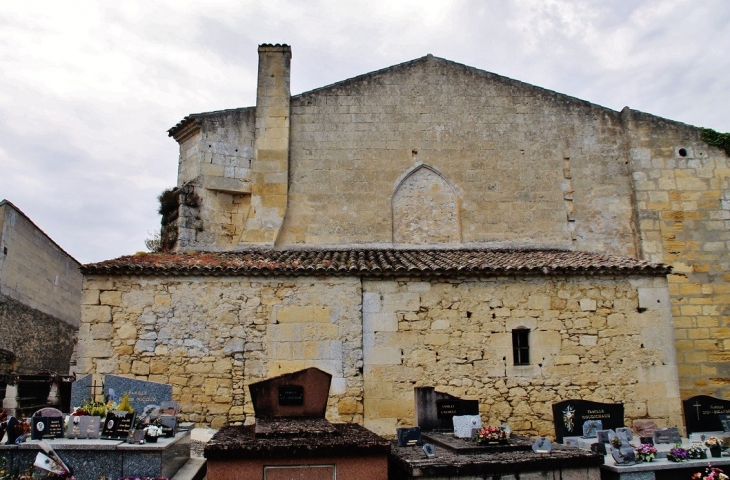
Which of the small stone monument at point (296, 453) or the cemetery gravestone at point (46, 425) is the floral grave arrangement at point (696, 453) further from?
the cemetery gravestone at point (46, 425)

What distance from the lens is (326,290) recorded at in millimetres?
12555

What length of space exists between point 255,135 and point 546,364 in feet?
31.2

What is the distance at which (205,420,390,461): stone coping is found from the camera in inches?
281

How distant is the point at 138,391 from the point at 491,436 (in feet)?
18.6

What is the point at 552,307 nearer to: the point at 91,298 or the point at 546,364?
the point at 546,364

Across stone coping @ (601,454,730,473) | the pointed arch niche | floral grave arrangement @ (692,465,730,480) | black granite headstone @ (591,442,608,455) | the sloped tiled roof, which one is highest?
the pointed arch niche

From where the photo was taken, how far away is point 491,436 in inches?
329

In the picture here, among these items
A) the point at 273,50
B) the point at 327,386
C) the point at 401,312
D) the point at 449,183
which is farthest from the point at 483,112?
the point at 327,386

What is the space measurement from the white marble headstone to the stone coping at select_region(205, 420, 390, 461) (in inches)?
66.1

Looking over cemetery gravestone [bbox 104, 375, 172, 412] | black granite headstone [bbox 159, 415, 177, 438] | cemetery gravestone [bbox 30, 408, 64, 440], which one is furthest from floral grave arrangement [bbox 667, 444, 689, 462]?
cemetery gravestone [bbox 30, 408, 64, 440]

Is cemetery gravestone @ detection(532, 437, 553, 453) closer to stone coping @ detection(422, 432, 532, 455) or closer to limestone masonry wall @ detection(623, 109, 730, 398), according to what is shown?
stone coping @ detection(422, 432, 532, 455)

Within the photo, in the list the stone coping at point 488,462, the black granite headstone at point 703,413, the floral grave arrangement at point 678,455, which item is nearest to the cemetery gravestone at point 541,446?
the stone coping at point 488,462

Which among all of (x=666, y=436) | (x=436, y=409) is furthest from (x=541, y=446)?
(x=666, y=436)

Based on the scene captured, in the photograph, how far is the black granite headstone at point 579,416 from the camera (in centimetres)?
952
